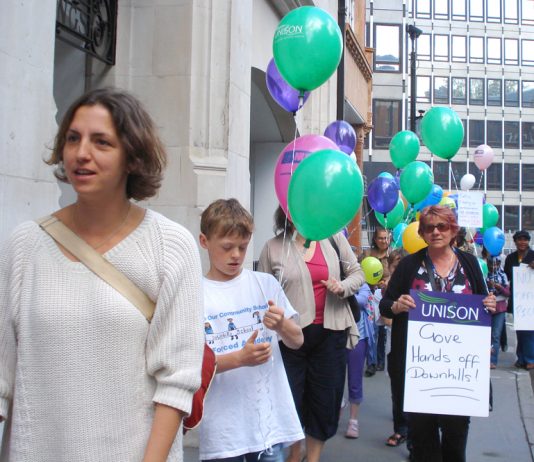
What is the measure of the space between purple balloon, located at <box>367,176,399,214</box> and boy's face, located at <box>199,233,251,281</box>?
7273 millimetres

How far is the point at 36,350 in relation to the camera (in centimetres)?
188

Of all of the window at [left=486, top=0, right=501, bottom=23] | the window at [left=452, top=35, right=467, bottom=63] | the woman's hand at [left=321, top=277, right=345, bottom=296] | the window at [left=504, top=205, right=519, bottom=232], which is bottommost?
the woman's hand at [left=321, top=277, right=345, bottom=296]

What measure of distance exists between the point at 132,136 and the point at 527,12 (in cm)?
6514

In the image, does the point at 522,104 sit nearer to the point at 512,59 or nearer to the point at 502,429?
the point at 512,59

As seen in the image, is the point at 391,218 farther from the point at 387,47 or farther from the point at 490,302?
the point at 387,47

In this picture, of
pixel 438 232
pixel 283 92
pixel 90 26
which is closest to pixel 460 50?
pixel 283 92

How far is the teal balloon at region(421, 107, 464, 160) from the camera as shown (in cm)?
895

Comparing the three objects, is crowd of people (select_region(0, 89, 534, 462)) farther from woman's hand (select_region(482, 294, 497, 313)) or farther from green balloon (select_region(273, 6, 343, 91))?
green balloon (select_region(273, 6, 343, 91))

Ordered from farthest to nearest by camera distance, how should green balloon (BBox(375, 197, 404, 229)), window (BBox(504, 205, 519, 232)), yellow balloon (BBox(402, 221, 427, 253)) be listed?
window (BBox(504, 205, 519, 232))
green balloon (BBox(375, 197, 404, 229))
yellow balloon (BBox(402, 221, 427, 253))

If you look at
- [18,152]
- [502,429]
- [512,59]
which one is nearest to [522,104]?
[512,59]

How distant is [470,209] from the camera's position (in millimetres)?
8648

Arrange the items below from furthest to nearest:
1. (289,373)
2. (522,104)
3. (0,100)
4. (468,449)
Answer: (522,104), (468,449), (289,373), (0,100)

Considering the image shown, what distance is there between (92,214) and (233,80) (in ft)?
14.4

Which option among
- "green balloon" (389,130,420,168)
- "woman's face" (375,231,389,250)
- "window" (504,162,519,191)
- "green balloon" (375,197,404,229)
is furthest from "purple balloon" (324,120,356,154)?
"window" (504,162,519,191)
